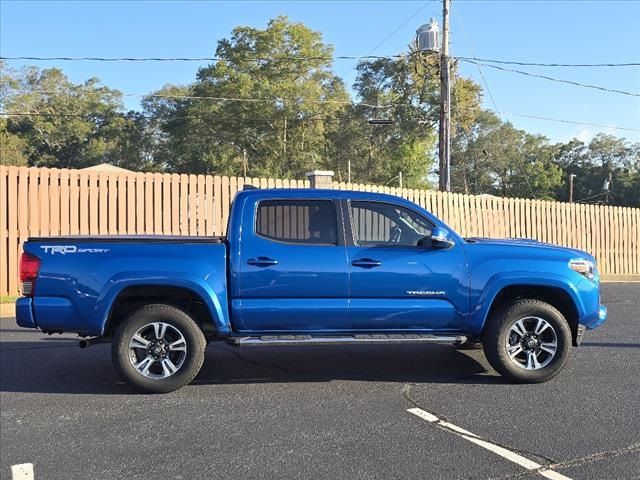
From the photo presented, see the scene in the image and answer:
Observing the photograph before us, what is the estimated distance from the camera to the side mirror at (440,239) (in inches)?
225

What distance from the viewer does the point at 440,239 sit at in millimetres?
5703

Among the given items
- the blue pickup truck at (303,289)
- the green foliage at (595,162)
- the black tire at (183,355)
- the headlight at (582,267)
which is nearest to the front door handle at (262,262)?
the blue pickup truck at (303,289)

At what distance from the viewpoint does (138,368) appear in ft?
18.5

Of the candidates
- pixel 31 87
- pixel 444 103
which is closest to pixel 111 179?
pixel 444 103

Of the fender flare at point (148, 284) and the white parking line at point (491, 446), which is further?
the fender flare at point (148, 284)

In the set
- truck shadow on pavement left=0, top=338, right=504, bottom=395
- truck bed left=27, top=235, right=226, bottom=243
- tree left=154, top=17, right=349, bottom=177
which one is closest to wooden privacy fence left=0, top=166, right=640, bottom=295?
truck shadow on pavement left=0, top=338, right=504, bottom=395

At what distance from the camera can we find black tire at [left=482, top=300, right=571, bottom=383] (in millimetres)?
5812

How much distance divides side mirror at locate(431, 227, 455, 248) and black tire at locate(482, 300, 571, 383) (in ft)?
2.82

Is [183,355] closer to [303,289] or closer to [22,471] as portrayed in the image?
[303,289]

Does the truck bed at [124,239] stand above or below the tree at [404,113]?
below

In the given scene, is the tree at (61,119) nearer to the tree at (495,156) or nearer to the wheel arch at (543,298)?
the tree at (495,156)

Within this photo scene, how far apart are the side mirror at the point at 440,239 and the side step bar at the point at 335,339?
879 mm

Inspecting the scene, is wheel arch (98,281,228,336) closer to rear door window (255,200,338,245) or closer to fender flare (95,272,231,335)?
fender flare (95,272,231,335)

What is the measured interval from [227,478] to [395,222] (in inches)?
122
